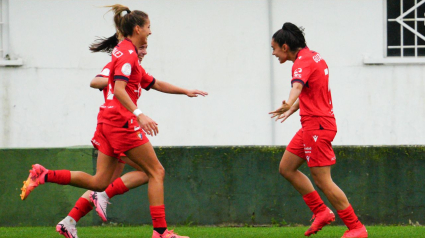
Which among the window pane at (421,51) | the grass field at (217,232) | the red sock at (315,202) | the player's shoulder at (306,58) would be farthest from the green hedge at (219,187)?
the window pane at (421,51)

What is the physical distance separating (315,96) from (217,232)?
76.1 inches

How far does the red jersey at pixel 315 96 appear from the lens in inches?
227

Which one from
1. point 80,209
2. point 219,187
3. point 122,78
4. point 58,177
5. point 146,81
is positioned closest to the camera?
point 122,78

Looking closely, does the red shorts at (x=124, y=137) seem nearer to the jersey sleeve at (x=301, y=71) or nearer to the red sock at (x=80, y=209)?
the red sock at (x=80, y=209)

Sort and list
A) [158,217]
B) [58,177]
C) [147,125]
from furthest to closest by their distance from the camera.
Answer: [58,177] < [158,217] < [147,125]

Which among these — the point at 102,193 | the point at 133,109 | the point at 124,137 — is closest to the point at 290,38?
the point at 133,109

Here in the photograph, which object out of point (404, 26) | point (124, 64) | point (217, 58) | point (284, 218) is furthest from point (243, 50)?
point (124, 64)

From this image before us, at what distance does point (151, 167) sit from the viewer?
17.9ft

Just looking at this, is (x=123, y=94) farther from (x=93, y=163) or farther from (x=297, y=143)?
(x=93, y=163)

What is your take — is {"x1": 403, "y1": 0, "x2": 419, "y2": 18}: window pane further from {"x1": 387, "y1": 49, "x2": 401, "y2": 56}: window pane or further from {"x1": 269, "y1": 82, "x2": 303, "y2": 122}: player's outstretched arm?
{"x1": 269, "y1": 82, "x2": 303, "y2": 122}: player's outstretched arm

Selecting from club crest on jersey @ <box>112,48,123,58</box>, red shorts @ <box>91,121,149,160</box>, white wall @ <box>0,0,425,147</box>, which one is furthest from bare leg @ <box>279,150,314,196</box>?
white wall @ <box>0,0,425,147</box>

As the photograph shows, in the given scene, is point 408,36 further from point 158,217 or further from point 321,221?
point 158,217

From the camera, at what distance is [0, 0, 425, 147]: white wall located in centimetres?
1002

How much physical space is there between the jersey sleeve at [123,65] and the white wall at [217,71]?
476 centimetres
